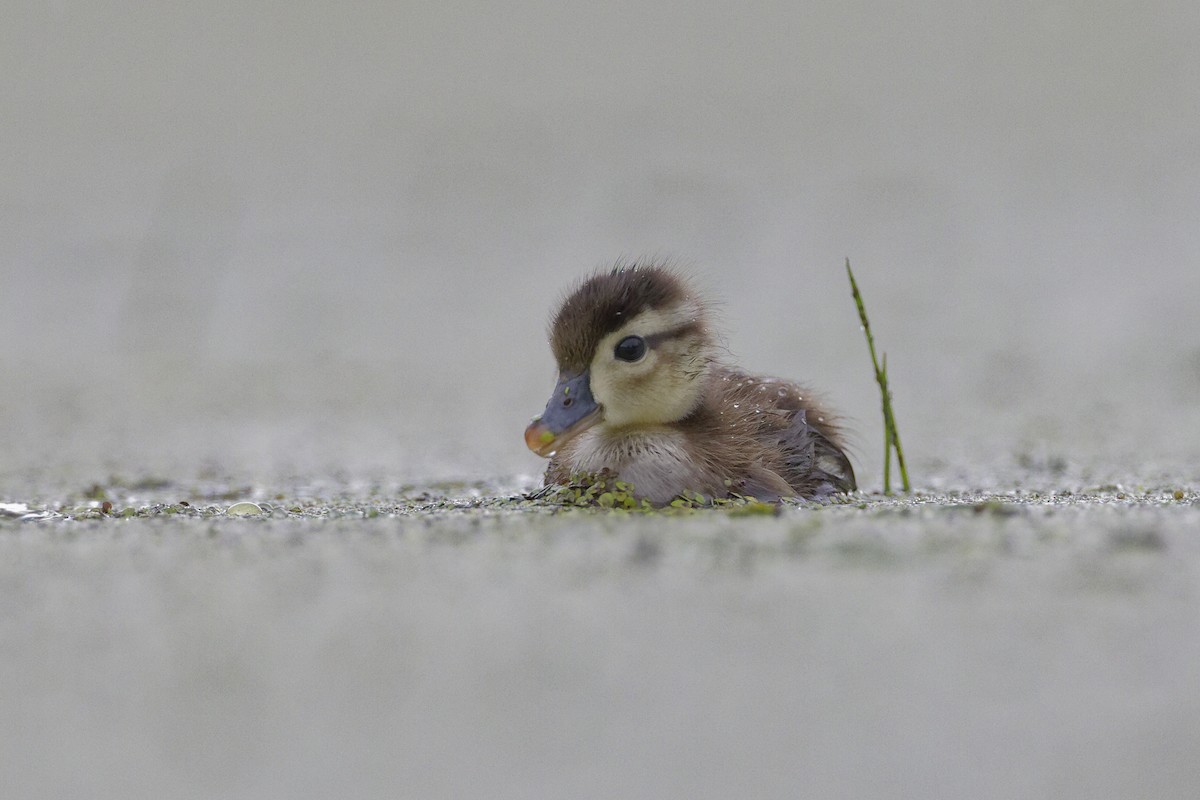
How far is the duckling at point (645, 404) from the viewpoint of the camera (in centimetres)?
538

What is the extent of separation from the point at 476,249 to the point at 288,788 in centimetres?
1464

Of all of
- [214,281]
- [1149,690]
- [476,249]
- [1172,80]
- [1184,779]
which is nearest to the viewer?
[1184,779]

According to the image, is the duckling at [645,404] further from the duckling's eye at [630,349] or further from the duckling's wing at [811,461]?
the duckling's wing at [811,461]

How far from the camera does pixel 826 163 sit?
20.0 metres

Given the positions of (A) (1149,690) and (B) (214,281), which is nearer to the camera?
(A) (1149,690)

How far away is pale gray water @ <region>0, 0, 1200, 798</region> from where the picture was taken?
10.3 feet

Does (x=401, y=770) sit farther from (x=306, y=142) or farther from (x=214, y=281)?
(x=306, y=142)

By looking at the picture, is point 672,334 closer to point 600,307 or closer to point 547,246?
point 600,307

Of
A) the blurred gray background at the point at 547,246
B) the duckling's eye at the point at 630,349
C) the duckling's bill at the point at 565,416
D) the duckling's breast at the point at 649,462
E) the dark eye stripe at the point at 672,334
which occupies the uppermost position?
the blurred gray background at the point at 547,246

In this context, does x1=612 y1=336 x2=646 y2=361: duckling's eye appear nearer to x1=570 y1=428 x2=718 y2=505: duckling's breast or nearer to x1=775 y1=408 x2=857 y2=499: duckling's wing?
x1=570 y1=428 x2=718 y2=505: duckling's breast

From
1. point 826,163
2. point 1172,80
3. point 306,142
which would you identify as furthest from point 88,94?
point 1172,80

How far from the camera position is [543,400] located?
11.9 m

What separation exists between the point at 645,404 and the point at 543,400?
634 centimetres

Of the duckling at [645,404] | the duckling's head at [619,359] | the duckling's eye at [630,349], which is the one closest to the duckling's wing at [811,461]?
the duckling at [645,404]
